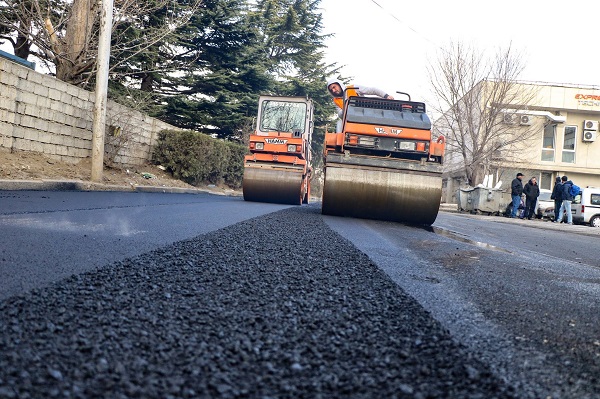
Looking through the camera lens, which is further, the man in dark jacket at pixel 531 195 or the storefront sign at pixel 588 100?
the storefront sign at pixel 588 100

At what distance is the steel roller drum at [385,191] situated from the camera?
9.06 meters

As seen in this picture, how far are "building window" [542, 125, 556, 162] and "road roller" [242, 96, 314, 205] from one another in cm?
2394

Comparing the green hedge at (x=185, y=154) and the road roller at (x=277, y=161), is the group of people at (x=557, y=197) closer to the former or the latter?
the road roller at (x=277, y=161)

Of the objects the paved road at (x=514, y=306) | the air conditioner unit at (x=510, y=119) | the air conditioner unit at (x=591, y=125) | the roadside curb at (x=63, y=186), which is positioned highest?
the air conditioner unit at (x=591, y=125)

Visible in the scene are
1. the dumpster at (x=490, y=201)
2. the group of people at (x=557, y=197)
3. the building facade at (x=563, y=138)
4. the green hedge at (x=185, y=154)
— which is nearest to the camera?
the green hedge at (x=185, y=154)

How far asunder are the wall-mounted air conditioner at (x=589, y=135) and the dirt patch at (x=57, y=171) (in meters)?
27.7

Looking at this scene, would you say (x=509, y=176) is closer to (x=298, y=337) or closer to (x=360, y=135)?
(x=360, y=135)

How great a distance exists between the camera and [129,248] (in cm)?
398

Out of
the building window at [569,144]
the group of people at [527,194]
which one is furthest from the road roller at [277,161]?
the building window at [569,144]

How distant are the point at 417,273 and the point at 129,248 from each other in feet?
7.33

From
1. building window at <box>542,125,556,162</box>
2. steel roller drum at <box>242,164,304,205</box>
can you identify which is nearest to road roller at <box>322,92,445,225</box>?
steel roller drum at <box>242,164,304,205</box>

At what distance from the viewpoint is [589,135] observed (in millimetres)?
32750

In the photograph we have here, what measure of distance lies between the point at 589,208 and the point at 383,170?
15487mm

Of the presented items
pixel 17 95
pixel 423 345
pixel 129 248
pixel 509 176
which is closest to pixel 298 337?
pixel 423 345
